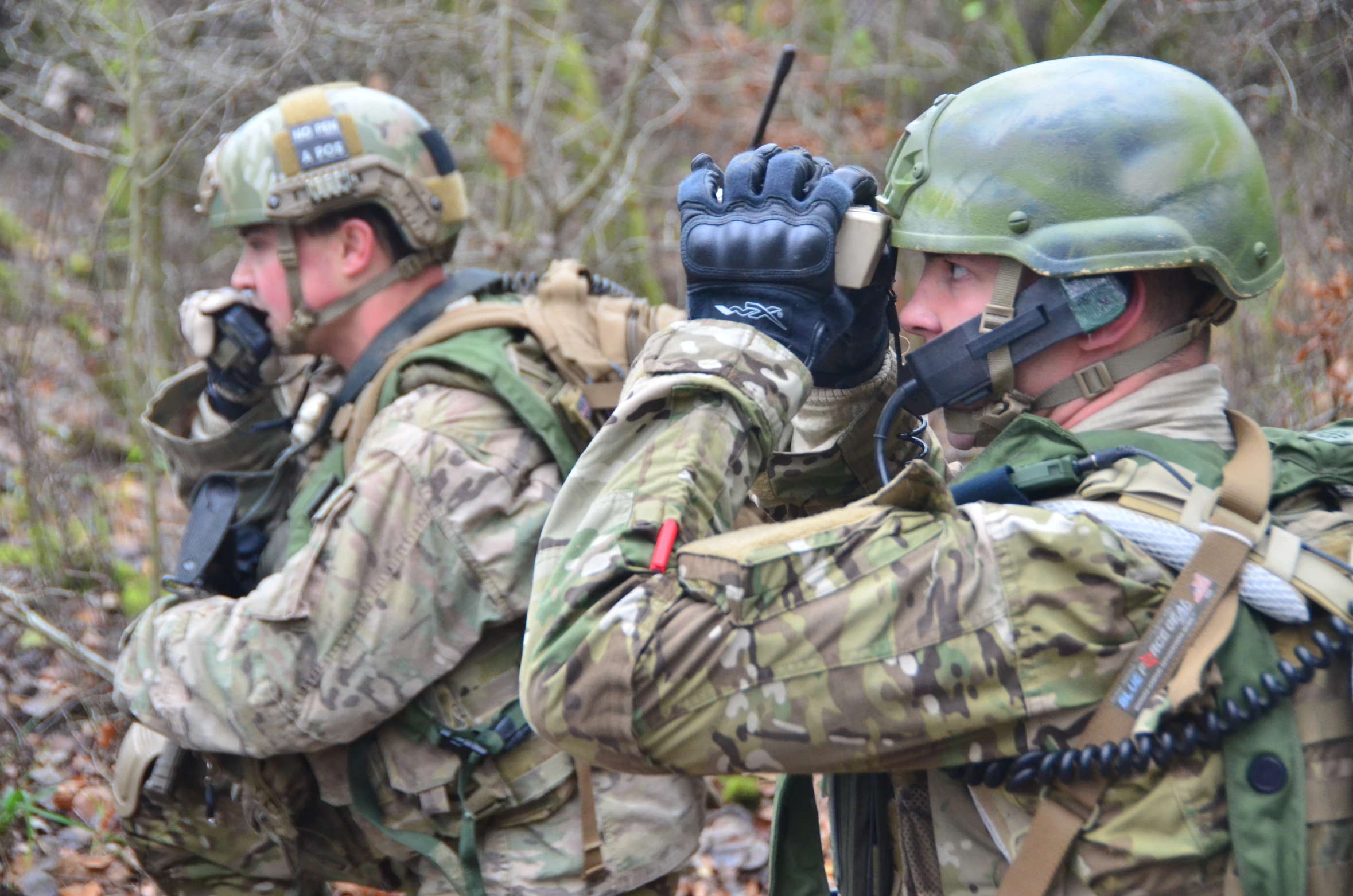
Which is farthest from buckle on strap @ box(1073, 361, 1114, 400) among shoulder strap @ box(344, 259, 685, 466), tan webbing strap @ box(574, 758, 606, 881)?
tan webbing strap @ box(574, 758, 606, 881)

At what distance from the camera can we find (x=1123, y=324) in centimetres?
190

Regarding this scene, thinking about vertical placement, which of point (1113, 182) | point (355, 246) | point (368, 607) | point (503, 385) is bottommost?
point (368, 607)

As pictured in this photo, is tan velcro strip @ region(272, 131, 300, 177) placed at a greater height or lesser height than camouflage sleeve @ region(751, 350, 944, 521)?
greater

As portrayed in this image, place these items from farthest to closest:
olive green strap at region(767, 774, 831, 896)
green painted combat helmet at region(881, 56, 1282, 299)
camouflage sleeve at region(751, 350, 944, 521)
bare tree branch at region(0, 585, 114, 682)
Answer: bare tree branch at region(0, 585, 114, 682)
camouflage sleeve at region(751, 350, 944, 521)
olive green strap at region(767, 774, 831, 896)
green painted combat helmet at region(881, 56, 1282, 299)

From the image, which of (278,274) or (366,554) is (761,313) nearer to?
(366,554)

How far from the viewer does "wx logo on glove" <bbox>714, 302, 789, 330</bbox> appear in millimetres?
1886

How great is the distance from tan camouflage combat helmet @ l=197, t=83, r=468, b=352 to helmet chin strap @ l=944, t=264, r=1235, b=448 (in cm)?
224

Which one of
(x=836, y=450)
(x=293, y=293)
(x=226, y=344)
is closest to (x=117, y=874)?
(x=226, y=344)

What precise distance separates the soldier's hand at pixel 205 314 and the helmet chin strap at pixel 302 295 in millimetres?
171

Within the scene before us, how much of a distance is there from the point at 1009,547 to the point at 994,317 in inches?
20.3

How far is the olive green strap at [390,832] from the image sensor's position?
124 inches

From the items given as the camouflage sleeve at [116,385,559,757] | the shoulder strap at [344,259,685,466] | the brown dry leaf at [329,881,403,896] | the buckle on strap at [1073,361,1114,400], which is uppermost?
the buckle on strap at [1073,361,1114,400]

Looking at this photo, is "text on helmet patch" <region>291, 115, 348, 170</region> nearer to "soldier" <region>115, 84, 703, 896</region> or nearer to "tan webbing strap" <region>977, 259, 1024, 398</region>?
"soldier" <region>115, 84, 703, 896</region>

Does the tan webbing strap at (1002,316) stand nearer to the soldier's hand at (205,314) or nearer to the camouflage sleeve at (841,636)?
the camouflage sleeve at (841,636)
